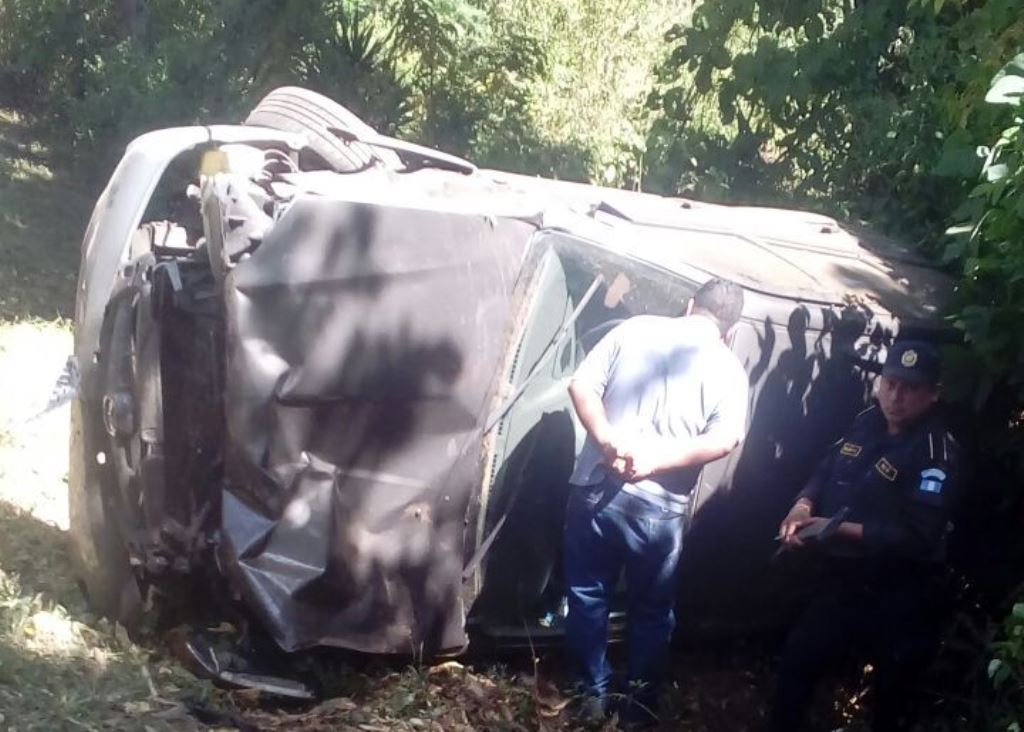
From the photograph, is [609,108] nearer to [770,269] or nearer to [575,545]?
[770,269]

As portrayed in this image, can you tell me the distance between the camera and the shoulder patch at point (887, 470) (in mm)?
4680

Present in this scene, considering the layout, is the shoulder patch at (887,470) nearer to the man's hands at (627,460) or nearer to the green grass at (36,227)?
the man's hands at (627,460)

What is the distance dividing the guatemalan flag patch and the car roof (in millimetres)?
823

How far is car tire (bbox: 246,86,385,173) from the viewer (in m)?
5.31

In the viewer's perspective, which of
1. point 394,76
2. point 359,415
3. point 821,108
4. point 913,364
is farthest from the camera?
point 394,76

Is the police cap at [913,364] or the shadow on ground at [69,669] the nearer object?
the shadow on ground at [69,669]

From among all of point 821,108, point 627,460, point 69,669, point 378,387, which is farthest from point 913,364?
point 821,108

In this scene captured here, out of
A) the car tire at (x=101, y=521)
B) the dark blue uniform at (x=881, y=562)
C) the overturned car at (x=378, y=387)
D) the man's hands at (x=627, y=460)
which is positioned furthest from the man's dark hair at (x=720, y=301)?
the car tire at (x=101, y=521)

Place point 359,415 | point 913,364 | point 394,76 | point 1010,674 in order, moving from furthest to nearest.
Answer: point 394,76, point 913,364, point 359,415, point 1010,674

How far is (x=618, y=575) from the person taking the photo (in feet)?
15.8

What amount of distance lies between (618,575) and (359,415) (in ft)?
3.77

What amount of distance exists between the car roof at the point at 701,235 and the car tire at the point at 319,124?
16 centimetres

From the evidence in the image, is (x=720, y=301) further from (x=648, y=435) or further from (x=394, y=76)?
(x=394, y=76)

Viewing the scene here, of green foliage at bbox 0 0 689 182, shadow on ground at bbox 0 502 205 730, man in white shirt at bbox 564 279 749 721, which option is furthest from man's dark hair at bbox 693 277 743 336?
green foliage at bbox 0 0 689 182
